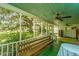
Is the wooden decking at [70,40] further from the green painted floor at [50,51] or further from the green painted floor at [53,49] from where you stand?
the green painted floor at [50,51]

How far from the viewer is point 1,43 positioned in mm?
2580

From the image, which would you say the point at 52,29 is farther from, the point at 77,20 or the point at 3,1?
the point at 3,1

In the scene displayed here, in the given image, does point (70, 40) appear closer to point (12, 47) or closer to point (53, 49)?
point (53, 49)

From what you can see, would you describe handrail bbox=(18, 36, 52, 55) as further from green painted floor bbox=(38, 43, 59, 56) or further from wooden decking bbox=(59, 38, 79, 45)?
wooden decking bbox=(59, 38, 79, 45)

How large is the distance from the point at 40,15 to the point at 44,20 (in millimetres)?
106

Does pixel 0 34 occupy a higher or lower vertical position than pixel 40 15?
lower

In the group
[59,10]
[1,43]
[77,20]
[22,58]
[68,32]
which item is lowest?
[22,58]

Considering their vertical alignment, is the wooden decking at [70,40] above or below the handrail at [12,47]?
above

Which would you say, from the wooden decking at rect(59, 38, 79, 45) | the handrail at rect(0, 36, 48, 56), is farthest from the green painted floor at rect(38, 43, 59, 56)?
the handrail at rect(0, 36, 48, 56)

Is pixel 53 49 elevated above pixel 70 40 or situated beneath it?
situated beneath

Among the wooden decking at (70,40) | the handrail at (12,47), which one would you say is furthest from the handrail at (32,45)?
the wooden decking at (70,40)

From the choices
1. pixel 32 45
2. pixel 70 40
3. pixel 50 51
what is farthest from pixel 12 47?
pixel 70 40

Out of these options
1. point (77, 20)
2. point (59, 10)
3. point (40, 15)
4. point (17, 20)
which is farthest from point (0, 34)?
point (77, 20)

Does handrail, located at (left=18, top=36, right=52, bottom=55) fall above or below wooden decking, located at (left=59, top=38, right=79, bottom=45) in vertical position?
below
